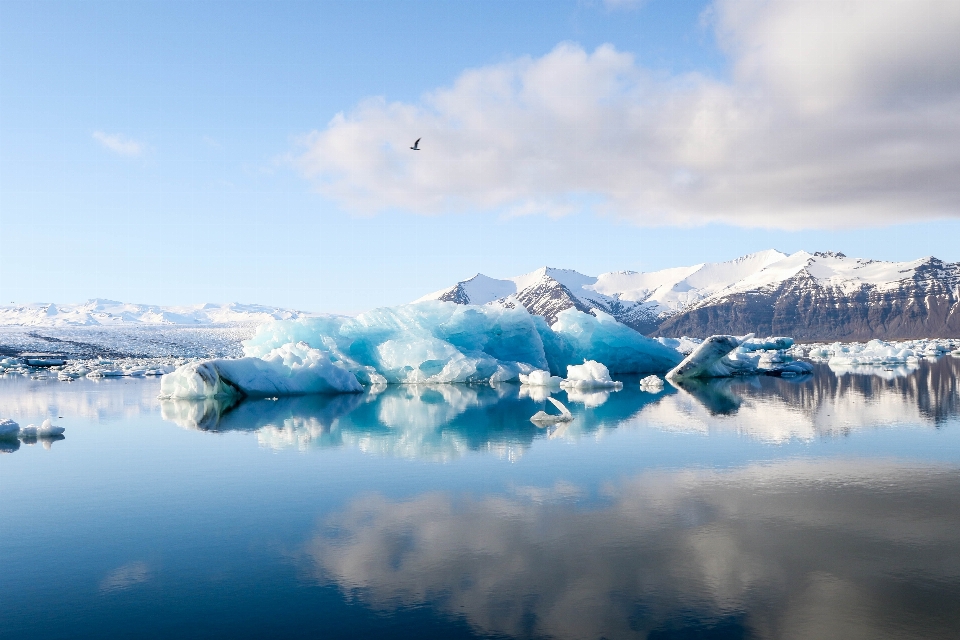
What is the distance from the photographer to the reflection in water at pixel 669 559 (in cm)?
600

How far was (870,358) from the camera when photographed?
62.5 m

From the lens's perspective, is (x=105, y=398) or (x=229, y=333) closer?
(x=105, y=398)

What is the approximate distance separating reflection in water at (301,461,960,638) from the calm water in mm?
32

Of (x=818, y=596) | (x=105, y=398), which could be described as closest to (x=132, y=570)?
(x=818, y=596)

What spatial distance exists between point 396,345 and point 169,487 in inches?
942

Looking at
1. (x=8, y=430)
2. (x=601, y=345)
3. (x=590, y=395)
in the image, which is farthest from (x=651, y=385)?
(x=8, y=430)

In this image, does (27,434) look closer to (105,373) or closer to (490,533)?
(490,533)

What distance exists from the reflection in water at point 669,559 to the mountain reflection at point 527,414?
15.9 ft

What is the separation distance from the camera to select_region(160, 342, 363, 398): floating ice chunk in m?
27.7

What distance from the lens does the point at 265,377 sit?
96.0 ft

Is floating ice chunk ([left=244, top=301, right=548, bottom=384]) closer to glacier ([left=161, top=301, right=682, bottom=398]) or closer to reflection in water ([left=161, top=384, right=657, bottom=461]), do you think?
glacier ([left=161, top=301, right=682, bottom=398])

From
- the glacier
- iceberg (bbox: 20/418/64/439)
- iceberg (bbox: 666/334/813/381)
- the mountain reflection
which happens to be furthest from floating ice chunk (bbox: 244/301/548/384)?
iceberg (bbox: 20/418/64/439)

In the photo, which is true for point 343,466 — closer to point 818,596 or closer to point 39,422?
point 818,596

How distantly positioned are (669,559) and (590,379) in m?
25.4
